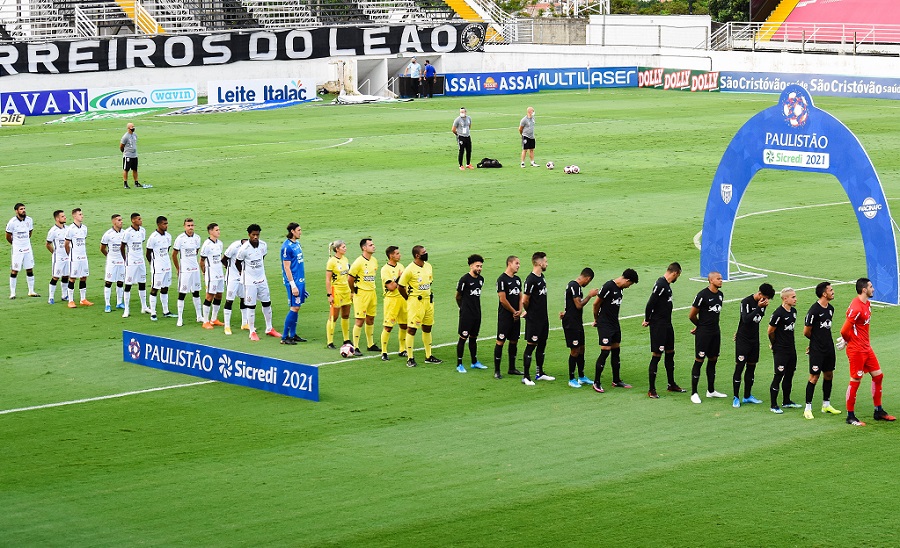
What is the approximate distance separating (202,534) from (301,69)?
57950 millimetres

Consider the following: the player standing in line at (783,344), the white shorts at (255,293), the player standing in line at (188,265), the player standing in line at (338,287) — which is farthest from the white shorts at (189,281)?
the player standing in line at (783,344)

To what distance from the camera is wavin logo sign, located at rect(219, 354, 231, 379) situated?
18.5 metres

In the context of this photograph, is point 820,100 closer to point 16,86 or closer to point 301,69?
point 301,69

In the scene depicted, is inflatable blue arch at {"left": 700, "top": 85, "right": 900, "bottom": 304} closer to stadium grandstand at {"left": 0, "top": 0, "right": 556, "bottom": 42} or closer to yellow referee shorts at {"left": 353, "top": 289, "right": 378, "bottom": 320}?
yellow referee shorts at {"left": 353, "top": 289, "right": 378, "bottom": 320}

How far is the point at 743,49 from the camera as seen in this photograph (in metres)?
72.5

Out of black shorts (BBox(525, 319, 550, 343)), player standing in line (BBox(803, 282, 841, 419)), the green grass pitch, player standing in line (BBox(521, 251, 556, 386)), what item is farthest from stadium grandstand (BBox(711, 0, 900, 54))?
player standing in line (BBox(803, 282, 841, 419))

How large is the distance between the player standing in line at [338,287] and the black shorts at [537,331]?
10.8ft

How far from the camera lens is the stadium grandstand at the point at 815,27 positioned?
229 feet

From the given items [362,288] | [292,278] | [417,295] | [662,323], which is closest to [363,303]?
[362,288]

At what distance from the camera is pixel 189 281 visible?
74.1 ft

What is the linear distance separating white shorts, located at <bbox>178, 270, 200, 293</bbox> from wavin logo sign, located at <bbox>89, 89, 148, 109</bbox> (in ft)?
126

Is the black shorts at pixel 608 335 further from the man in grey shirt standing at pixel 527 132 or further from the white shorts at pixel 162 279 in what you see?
the man in grey shirt standing at pixel 527 132

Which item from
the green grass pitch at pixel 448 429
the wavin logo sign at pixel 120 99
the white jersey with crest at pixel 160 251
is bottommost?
the green grass pitch at pixel 448 429

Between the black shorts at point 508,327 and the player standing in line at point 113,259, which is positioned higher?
the player standing in line at point 113,259
